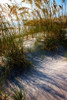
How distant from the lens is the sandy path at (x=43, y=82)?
1.20m

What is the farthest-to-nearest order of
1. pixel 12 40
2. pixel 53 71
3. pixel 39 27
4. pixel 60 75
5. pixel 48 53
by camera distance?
pixel 39 27 → pixel 48 53 → pixel 12 40 → pixel 53 71 → pixel 60 75

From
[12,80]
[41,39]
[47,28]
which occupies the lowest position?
[12,80]

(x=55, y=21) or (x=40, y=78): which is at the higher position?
(x=55, y=21)

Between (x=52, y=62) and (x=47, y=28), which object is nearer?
(x=52, y=62)

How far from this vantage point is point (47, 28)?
2678 mm

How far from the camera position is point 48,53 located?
7.68 feet

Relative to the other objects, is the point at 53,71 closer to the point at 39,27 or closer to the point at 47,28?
the point at 47,28

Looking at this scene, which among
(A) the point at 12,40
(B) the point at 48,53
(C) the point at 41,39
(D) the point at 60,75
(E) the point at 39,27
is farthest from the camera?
(E) the point at 39,27

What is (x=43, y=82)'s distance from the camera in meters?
1.41

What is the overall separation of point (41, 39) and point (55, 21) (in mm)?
616

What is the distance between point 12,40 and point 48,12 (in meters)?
1.19

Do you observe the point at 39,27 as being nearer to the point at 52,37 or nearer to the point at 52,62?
the point at 52,37

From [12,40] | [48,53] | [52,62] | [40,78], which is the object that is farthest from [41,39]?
[40,78]

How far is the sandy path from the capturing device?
120 cm
